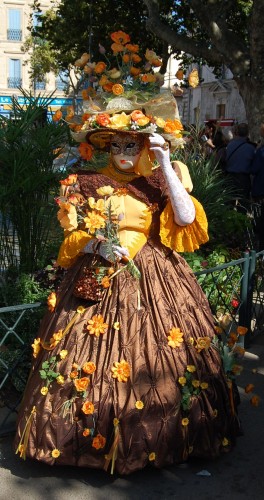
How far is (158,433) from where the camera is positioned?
2.79 metres

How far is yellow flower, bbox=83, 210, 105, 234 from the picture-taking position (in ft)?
9.18

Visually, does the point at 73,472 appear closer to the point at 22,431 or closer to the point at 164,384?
the point at 22,431

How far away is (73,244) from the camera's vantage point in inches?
118

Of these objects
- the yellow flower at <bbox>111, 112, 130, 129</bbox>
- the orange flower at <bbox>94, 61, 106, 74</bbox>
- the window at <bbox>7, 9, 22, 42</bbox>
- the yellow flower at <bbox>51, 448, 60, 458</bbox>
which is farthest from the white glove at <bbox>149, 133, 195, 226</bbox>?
the window at <bbox>7, 9, 22, 42</bbox>

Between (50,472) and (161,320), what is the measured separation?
92 centimetres

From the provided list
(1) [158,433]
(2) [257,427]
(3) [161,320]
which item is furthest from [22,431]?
(2) [257,427]

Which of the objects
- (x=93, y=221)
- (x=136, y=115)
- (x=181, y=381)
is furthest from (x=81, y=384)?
(x=136, y=115)

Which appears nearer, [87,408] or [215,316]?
[87,408]

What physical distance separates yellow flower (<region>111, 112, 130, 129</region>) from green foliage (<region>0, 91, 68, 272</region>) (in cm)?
135

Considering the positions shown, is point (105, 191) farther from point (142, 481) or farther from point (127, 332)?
point (142, 481)

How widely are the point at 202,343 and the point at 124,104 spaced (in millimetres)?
1237

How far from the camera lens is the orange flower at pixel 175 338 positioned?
2.87 m

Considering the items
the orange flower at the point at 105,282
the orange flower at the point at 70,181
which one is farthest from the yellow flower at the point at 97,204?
the orange flower at the point at 105,282

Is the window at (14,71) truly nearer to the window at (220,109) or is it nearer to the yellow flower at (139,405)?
the window at (220,109)
